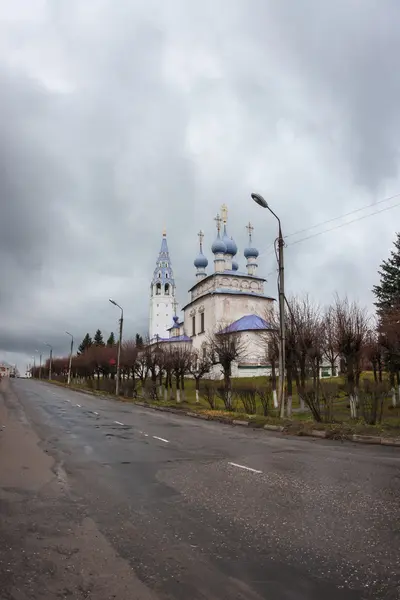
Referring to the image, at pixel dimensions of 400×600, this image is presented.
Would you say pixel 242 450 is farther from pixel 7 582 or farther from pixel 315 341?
pixel 315 341

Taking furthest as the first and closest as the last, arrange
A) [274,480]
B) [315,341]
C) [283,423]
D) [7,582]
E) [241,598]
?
1. [315,341]
2. [283,423]
3. [274,480]
4. [7,582]
5. [241,598]

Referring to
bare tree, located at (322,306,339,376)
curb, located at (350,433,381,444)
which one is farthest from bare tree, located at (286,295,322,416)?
curb, located at (350,433,381,444)

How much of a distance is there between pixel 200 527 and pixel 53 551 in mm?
1653

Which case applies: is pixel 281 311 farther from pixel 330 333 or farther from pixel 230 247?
pixel 230 247

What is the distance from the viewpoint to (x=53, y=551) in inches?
187

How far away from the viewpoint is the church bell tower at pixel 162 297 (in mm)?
112125

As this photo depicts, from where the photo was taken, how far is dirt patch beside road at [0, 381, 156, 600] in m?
3.88

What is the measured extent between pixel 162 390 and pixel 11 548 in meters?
46.7

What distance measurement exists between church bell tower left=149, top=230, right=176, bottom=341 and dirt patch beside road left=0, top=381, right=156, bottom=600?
103975 mm

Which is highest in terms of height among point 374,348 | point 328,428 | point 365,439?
point 374,348

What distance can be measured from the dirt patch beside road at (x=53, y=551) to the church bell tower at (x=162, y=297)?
4094 inches

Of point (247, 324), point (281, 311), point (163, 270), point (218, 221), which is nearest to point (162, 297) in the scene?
point (163, 270)

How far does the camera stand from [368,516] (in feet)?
19.4

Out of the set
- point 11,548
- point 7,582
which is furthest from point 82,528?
point 7,582
